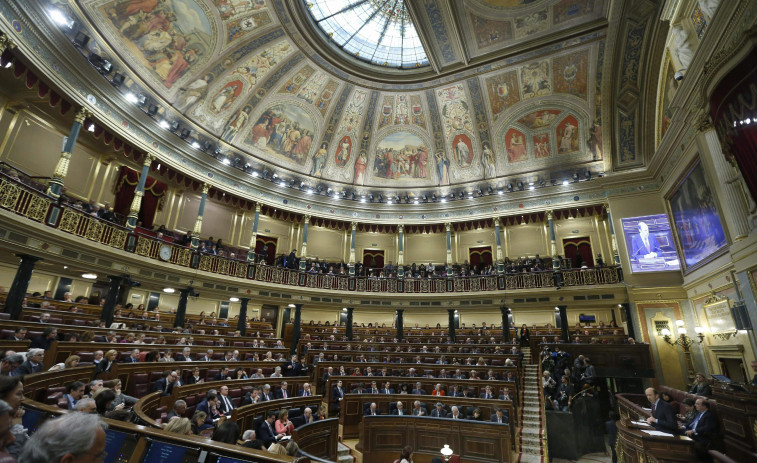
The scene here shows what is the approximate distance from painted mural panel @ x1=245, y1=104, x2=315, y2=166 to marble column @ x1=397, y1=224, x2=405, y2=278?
702 cm

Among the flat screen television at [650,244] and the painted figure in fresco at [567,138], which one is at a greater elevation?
the painted figure in fresco at [567,138]

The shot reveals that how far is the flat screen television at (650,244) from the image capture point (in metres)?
13.9

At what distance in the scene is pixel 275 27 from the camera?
1592 centimetres

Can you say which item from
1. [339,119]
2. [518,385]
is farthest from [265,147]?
[518,385]

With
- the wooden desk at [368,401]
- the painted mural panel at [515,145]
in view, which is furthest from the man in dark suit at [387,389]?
the painted mural panel at [515,145]

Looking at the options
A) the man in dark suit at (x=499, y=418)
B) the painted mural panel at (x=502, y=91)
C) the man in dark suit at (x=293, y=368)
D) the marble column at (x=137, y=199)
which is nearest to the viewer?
the man in dark suit at (x=499, y=418)

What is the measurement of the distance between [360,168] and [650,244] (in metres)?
15.0

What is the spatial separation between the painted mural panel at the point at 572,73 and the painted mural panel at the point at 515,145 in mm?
2830

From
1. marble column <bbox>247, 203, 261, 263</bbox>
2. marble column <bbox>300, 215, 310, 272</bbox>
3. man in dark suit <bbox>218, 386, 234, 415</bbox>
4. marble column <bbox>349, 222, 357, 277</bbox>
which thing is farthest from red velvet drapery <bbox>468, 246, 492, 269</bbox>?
man in dark suit <bbox>218, 386, 234, 415</bbox>

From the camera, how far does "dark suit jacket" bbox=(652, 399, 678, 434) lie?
5094 mm

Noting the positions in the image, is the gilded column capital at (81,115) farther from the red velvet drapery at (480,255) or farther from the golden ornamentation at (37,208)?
the red velvet drapery at (480,255)

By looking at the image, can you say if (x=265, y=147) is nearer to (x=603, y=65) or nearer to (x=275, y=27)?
(x=275, y=27)

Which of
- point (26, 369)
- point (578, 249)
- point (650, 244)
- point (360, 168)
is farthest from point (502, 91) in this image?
point (26, 369)

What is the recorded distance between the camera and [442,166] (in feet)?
71.4
